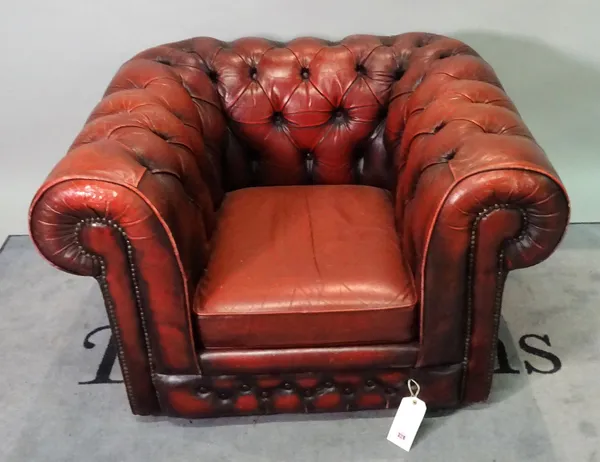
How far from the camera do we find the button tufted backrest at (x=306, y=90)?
1.72 meters

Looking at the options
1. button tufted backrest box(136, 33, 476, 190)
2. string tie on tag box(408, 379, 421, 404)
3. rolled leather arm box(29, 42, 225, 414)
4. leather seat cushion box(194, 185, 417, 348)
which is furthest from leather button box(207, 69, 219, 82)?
string tie on tag box(408, 379, 421, 404)

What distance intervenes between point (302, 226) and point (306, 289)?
0.24 meters

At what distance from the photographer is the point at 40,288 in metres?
2.01

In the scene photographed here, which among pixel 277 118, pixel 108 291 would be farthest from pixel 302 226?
pixel 108 291

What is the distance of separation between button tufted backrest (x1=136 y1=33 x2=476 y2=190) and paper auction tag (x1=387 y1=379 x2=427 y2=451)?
0.60m

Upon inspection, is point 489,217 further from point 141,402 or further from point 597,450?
point 141,402

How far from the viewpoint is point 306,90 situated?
1.73 m

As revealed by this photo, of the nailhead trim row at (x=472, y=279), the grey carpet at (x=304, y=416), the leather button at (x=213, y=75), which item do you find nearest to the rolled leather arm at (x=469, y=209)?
the nailhead trim row at (x=472, y=279)

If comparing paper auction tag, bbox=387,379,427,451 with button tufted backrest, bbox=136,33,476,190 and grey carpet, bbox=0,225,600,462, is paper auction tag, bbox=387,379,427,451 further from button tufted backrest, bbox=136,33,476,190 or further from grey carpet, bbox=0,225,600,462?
button tufted backrest, bbox=136,33,476,190

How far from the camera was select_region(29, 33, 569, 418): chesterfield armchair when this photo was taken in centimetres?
122

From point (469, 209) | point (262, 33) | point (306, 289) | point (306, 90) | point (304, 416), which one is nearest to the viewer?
point (469, 209)

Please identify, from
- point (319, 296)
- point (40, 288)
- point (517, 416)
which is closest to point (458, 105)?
point (319, 296)

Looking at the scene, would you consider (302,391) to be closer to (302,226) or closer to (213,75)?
(302,226)

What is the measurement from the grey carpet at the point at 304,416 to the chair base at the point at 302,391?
57 millimetres
